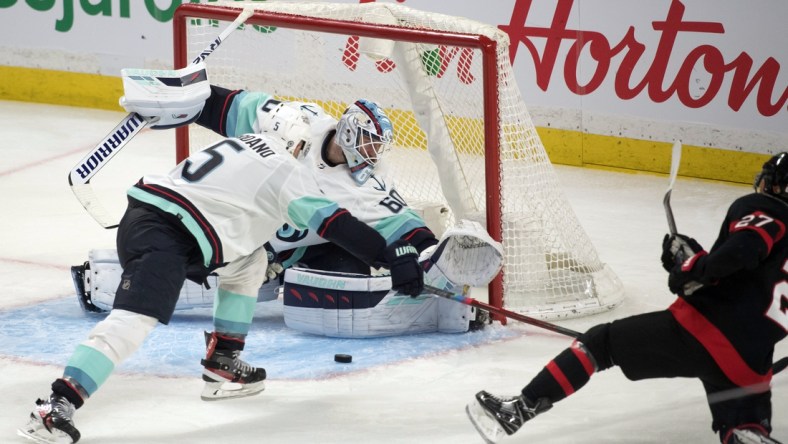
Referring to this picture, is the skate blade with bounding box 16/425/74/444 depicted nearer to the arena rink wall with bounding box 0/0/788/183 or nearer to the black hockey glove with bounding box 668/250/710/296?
the black hockey glove with bounding box 668/250/710/296

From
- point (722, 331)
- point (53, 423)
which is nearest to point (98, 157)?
point (53, 423)

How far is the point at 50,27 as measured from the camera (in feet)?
26.5

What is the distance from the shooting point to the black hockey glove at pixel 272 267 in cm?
434

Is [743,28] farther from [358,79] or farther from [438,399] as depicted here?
[438,399]

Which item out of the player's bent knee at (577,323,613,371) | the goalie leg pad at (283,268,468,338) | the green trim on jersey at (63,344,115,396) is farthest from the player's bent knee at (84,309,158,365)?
the player's bent knee at (577,323,613,371)

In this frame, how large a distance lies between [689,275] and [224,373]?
1.37 m

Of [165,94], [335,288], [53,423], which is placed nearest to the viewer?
[53,423]

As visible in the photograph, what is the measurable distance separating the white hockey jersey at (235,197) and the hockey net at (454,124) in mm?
1019

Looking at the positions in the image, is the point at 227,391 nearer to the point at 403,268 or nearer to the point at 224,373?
Answer: the point at 224,373

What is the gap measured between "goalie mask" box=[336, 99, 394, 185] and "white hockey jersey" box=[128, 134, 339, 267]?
0.43 metres

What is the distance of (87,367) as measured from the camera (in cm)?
315

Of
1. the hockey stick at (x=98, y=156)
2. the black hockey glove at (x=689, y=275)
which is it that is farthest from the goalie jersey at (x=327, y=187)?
the black hockey glove at (x=689, y=275)

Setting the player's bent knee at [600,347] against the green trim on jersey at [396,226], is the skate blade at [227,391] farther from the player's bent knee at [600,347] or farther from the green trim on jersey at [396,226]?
the player's bent knee at [600,347]

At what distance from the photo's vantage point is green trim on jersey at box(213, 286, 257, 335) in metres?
3.61
